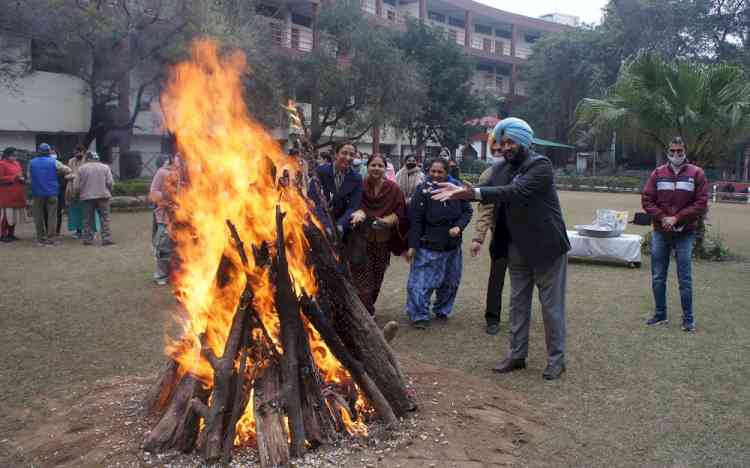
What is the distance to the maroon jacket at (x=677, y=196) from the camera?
6684 millimetres

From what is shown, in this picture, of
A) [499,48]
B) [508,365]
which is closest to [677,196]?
[508,365]

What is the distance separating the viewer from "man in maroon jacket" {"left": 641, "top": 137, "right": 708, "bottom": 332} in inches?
263

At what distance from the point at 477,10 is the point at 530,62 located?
5.64 meters

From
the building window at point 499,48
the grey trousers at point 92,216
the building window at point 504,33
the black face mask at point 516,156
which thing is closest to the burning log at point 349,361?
the black face mask at point 516,156

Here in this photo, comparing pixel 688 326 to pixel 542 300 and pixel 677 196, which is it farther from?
pixel 542 300

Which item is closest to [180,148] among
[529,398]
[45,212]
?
[529,398]

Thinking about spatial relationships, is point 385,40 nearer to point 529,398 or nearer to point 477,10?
point 477,10

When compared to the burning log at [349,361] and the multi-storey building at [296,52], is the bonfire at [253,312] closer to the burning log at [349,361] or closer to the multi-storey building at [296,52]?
the burning log at [349,361]

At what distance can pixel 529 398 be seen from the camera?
473cm

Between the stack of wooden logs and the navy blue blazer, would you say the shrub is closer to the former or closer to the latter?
the navy blue blazer

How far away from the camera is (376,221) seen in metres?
6.53

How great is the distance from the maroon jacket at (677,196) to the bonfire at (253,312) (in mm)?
4035

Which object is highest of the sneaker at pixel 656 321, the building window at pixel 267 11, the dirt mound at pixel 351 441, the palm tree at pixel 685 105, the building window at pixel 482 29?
the building window at pixel 482 29

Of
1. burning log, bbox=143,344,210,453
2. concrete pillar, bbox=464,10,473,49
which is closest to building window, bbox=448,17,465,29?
concrete pillar, bbox=464,10,473,49
